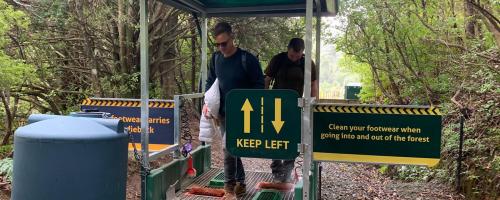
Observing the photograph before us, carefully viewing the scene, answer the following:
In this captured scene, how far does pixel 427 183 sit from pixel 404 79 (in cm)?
252

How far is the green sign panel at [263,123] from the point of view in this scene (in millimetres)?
3854

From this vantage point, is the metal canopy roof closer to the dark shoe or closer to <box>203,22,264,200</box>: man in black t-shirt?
<box>203,22,264,200</box>: man in black t-shirt

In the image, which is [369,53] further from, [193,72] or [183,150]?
[183,150]

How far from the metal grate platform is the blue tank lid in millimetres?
1642

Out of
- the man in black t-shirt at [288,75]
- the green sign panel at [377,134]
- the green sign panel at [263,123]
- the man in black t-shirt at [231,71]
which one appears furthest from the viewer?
the man in black t-shirt at [288,75]

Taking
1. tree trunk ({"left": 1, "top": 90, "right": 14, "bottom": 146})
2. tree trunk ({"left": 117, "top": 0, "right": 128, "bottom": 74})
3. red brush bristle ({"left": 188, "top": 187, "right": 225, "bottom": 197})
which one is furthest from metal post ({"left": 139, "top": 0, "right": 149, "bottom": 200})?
tree trunk ({"left": 1, "top": 90, "right": 14, "bottom": 146})

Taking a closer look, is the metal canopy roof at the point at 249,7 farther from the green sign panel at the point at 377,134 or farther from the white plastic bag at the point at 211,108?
the green sign panel at the point at 377,134

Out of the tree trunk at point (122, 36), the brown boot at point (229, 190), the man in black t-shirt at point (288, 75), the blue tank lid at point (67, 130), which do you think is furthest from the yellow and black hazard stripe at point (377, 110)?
the tree trunk at point (122, 36)

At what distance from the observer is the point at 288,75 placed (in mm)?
5371

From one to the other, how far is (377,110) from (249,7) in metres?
2.29

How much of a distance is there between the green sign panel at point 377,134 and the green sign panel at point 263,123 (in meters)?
0.70

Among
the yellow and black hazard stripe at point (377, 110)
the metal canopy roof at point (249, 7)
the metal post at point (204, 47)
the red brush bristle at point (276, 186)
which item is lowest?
the red brush bristle at point (276, 186)

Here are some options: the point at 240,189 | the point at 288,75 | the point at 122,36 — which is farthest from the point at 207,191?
the point at 122,36

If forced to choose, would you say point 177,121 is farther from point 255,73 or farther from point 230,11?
point 230,11
